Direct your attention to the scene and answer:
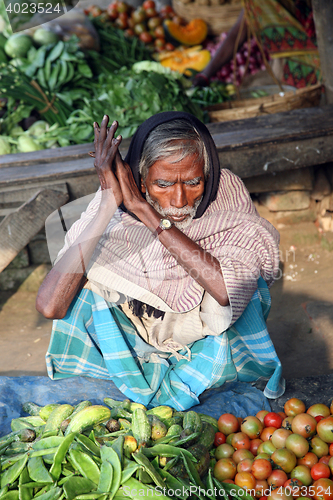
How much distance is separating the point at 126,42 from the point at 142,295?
14.3ft

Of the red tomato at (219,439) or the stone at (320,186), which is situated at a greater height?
the red tomato at (219,439)

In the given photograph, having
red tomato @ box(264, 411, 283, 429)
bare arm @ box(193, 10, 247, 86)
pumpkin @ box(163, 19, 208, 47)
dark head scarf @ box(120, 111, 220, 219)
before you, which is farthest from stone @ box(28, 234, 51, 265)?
pumpkin @ box(163, 19, 208, 47)

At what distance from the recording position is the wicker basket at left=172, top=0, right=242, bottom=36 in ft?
19.9

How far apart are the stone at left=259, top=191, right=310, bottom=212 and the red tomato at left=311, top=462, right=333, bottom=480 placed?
2769mm

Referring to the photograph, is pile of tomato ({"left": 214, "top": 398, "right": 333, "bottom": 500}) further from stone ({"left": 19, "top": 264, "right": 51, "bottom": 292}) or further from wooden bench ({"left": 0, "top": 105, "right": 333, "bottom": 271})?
stone ({"left": 19, "top": 264, "right": 51, "bottom": 292})

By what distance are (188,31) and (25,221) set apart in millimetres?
4554

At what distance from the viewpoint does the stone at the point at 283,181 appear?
4016 mm

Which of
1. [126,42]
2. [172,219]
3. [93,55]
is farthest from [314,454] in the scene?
[126,42]

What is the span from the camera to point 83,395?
2195 millimetres

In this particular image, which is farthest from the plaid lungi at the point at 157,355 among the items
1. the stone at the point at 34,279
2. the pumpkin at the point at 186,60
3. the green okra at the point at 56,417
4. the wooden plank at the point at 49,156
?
the pumpkin at the point at 186,60

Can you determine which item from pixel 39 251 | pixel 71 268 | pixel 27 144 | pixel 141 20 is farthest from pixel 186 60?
pixel 71 268

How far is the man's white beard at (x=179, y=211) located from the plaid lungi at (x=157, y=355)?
0.50 metres

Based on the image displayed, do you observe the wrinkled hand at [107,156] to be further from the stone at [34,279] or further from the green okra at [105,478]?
the stone at [34,279]

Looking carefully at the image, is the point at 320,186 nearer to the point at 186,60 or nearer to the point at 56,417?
the point at 186,60
